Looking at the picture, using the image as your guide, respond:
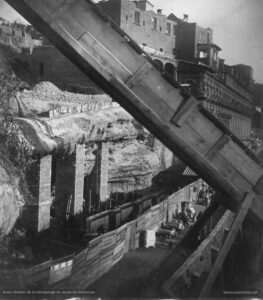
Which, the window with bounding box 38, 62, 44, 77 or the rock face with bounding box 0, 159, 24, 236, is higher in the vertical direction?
the window with bounding box 38, 62, 44, 77

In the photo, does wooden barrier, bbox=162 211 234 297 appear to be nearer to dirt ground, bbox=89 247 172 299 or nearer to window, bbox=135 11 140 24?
dirt ground, bbox=89 247 172 299

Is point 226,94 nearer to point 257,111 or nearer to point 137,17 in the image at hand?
point 257,111

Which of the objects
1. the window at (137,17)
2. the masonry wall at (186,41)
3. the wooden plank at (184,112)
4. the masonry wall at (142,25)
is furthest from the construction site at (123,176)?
the window at (137,17)

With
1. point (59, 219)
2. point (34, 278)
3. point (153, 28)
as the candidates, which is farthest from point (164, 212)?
point (153, 28)

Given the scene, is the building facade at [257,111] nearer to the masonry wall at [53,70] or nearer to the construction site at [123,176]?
the construction site at [123,176]

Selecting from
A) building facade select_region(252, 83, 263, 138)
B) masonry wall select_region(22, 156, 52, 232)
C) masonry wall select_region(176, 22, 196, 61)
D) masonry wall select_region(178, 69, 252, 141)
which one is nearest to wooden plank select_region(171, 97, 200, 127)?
masonry wall select_region(22, 156, 52, 232)

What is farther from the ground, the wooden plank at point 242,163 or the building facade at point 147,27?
the building facade at point 147,27
